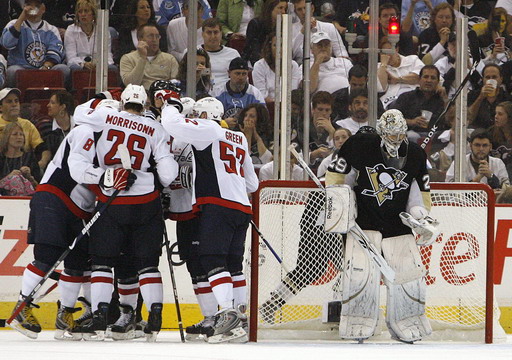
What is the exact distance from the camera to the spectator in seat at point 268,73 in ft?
22.1

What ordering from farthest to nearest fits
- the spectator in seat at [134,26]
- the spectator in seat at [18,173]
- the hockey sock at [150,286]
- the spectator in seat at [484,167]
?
the spectator in seat at [484,167], the spectator in seat at [134,26], the spectator in seat at [18,173], the hockey sock at [150,286]

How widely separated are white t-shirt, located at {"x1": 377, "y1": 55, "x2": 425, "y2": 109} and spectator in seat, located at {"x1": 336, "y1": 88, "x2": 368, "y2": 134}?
222mm

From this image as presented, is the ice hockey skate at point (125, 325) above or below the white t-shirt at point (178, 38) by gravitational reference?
below

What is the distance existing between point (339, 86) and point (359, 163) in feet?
4.65

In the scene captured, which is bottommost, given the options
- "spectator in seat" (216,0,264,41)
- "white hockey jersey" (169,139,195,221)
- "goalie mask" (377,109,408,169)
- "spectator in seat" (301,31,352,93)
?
"white hockey jersey" (169,139,195,221)

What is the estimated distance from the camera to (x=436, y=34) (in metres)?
7.30

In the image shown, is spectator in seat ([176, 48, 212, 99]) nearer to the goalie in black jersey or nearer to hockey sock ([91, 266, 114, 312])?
the goalie in black jersey

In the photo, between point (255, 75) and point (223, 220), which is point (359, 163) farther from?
point (255, 75)

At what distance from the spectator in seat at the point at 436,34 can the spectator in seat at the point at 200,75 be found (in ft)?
4.97

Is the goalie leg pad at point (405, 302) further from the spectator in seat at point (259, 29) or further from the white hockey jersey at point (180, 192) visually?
the spectator in seat at point (259, 29)

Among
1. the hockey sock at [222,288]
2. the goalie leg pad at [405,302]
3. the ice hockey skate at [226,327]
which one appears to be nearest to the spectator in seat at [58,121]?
the hockey sock at [222,288]

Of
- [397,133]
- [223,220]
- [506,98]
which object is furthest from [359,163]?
[506,98]

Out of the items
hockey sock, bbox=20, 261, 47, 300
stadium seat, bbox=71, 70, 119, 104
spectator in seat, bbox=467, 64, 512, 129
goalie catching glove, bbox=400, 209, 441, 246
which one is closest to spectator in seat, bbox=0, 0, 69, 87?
stadium seat, bbox=71, 70, 119, 104

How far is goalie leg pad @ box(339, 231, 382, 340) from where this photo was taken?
221 inches
